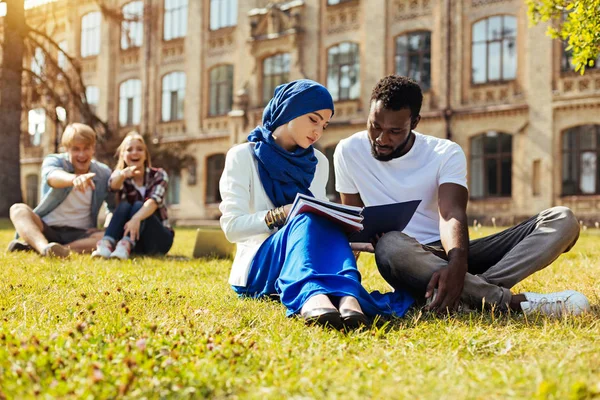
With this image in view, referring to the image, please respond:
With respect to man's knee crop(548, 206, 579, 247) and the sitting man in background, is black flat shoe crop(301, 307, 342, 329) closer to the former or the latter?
man's knee crop(548, 206, 579, 247)

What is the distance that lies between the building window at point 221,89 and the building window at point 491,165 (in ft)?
34.3

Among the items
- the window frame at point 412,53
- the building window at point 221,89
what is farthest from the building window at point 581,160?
the building window at point 221,89

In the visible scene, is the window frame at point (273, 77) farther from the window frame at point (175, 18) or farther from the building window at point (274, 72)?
the window frame at point (175, 18)

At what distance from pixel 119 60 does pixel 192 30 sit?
4.64 meters

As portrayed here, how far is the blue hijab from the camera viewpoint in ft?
13.3

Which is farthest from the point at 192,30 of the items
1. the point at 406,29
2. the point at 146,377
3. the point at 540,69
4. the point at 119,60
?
the point at 146,377

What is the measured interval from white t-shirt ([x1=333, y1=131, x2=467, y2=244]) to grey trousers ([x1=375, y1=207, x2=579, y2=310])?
0.71 feet

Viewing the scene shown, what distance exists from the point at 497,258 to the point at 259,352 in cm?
210

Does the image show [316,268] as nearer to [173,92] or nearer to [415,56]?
[415,56]

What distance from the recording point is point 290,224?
377 cm

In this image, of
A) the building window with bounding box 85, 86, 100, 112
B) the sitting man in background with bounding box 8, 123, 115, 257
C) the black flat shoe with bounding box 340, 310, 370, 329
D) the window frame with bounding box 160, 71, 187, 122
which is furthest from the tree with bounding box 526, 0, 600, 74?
the building window with bounding box 85, 86, 100, 112

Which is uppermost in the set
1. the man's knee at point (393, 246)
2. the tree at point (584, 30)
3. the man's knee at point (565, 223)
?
the tree at point (584, 30)

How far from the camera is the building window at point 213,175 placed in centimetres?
2595

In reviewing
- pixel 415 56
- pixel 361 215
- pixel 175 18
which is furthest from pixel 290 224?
pixel 175 18
